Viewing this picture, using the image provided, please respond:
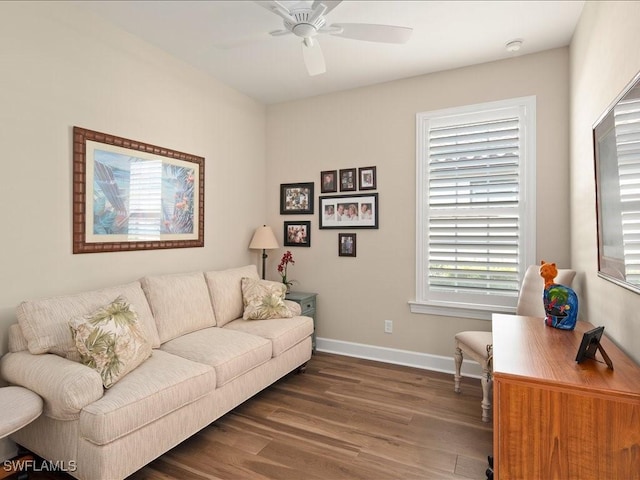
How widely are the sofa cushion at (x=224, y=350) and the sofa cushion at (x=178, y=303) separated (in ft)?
0.27

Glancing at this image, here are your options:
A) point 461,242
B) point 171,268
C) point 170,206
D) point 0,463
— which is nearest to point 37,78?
point 170,206

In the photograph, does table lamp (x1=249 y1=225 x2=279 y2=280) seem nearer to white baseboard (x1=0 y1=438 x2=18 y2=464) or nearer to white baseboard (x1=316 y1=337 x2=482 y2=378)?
white baseboard (x1=316 y1=337 x2=482 y2=378)

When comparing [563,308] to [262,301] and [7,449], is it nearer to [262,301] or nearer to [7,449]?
[262,301]

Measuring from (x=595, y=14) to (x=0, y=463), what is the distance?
4.35 meters

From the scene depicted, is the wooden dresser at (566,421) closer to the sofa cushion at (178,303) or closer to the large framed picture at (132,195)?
the sofa cushion at (178,303)

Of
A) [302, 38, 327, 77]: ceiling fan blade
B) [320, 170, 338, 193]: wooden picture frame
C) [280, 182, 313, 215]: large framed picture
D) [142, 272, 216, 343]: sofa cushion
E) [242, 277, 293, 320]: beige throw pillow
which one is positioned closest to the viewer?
[302, 38, 327, 77]: ceiling fan blade

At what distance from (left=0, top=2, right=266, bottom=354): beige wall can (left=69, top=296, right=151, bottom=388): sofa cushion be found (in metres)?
0.54

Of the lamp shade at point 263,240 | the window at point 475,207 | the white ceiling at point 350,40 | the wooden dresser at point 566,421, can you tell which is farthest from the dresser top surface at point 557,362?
the lamp shade at point 263,240

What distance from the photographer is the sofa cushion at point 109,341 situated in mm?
1919

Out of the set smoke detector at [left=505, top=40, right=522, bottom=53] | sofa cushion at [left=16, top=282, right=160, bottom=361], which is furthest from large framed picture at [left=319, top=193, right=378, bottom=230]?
sofa cushion at [left=16, top=282, right=160, bottom=361]

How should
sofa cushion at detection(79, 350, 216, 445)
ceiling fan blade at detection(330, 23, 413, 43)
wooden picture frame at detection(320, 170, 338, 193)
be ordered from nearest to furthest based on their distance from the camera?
sofa cushion at detection(79, 350, 216, 445), ceiling fan blade at detection(330, 23, 413, 43), wooden picture frame at detection(320, 170, 338, 193)

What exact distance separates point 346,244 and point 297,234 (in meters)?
0.63

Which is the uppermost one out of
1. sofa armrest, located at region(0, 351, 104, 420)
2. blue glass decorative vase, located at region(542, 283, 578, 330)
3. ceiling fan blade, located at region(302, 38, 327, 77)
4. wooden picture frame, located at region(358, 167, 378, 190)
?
ceiling fan blade, located at region(302, 38, 327, 77)

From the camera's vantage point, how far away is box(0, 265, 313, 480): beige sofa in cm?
172
